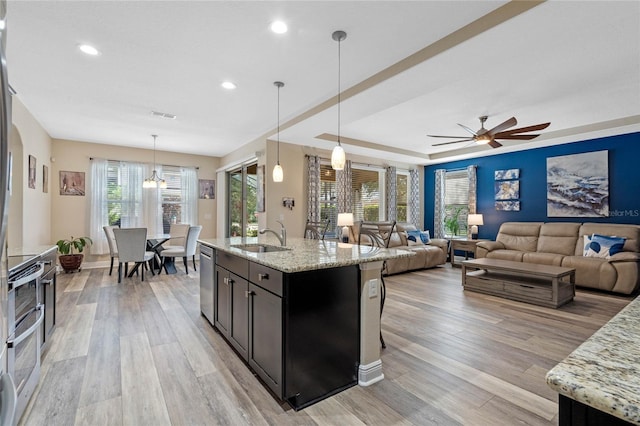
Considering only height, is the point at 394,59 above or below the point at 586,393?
above

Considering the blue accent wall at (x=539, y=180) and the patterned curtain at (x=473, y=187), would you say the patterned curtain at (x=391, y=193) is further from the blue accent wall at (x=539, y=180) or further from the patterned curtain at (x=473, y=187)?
the patterned curtain at (x=473, y=187)

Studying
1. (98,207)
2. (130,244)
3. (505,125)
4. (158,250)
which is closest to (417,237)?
(505,125)

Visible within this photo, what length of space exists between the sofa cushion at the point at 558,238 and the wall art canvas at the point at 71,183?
9.22 meters

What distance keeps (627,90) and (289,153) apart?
190 inches

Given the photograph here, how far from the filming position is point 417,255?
630 cm

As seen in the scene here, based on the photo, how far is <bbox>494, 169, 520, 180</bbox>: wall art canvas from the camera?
6.53m

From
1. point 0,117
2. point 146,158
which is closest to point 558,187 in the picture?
point 0,117

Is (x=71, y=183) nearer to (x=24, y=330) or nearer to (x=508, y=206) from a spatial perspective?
(x=24, y=330)

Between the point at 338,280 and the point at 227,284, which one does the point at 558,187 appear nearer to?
the point at 338,280

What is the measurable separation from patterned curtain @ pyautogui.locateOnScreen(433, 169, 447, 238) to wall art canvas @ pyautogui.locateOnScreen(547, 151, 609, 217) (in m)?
2.31

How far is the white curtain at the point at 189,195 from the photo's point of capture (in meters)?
7.41

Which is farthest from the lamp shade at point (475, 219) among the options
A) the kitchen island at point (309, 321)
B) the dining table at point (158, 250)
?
the dining table at point (158, 250)

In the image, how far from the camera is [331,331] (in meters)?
2.05

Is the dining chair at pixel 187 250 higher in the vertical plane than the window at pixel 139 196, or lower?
lower
